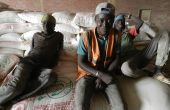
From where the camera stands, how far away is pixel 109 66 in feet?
5.77

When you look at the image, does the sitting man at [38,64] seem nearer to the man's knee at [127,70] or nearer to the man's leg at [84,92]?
the man's leg at [84,92]

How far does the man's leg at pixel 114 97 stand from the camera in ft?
5.09

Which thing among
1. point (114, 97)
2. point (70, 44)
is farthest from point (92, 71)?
point (70, 44)

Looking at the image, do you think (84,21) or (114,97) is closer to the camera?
(114,97)

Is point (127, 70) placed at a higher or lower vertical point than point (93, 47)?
lower

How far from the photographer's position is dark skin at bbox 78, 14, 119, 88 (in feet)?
5.41

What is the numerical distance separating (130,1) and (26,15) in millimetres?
987

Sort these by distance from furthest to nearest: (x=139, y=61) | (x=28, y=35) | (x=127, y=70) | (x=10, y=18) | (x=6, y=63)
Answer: (x=10, y=18) < (x=28, y=35) < (x=6, y=63) < (x=139, y=61) < (x=127, y=70)

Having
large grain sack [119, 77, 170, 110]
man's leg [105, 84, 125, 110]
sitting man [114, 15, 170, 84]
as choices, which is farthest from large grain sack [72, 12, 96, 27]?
man's leg [105, 84, 125, 110]

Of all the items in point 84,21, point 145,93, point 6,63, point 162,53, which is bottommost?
point 145,93

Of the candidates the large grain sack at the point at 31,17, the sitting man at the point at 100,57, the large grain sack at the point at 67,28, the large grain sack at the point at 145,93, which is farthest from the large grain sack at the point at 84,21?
the large grain sack at the point at 145,93

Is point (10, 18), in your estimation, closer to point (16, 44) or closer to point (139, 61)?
point (16, 44)

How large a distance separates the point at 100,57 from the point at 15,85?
55 cm

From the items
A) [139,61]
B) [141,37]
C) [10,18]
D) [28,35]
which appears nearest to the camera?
[139,61]
